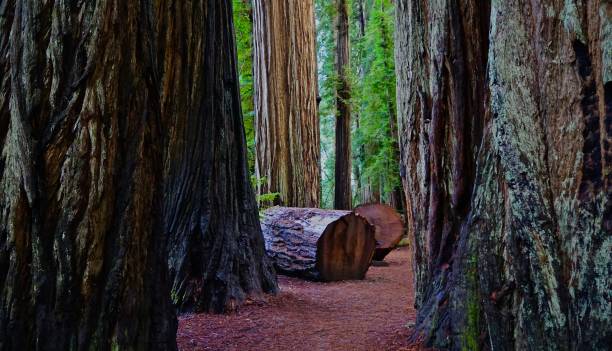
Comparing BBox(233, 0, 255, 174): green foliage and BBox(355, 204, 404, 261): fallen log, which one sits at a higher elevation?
BBox(233, 0, 255, 174): green foliage

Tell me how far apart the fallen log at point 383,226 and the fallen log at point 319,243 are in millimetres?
2370

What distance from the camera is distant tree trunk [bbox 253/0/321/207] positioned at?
942 cm

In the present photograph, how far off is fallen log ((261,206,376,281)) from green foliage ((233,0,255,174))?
4620mm

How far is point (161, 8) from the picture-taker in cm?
429

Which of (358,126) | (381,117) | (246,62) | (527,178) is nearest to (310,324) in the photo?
(527,178)

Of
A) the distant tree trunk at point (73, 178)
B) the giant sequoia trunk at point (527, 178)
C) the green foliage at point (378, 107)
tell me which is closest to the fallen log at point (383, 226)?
the green foliage at point (378, 107)

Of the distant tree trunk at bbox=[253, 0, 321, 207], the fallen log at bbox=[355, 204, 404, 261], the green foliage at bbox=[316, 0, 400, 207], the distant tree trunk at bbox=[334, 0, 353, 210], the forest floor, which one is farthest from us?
the green foliage at bbox=[316, 0, 400, 207]

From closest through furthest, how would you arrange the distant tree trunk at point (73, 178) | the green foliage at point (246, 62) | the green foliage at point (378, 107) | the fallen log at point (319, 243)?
the distant tree trunk at point (73, 178), the fallen log at point (319, 243), the green foliage at point (246, 62), the green foliage at point (378, 107)

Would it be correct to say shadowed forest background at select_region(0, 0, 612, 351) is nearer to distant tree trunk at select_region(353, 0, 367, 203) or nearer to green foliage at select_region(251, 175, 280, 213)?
green foliage at select_region(251, 175, 280, 213)

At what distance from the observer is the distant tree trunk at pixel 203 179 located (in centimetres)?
475

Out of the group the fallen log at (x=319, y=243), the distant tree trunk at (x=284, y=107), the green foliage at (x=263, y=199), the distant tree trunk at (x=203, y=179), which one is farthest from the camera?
the distant tree trunk at (x=284, y=107)

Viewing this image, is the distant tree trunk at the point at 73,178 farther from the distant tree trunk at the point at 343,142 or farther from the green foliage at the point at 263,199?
the distant tree trunk at the point at 343,142

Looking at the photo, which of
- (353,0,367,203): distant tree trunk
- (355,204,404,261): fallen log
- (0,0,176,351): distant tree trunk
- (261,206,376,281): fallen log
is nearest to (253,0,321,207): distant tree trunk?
(261,206,376,281): fallen log

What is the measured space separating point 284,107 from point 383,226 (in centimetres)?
367
